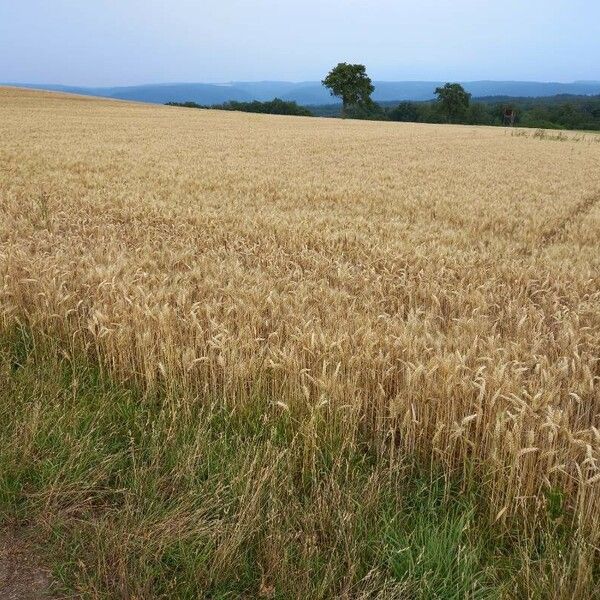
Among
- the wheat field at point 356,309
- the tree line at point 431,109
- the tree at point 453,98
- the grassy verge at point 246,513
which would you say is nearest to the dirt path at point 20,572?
the grassy verge at point 246,513

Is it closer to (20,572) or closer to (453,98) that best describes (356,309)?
(20,572)

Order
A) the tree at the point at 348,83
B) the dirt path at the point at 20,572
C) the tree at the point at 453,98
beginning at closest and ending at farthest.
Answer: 1. the dirt path at the point at 20,572
2. the tree at the point at 348,83
3. the tree at the point at 453,98

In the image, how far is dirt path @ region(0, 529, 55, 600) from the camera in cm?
213

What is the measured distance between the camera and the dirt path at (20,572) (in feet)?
7.00

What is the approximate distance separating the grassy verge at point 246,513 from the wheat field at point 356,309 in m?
0.15

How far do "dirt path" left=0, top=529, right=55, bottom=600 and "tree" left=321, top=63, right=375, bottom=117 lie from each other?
313 ft

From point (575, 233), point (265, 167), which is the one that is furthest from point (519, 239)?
point (265, 167)

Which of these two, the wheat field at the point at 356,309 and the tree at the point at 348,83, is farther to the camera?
the tree at the point at 348,83

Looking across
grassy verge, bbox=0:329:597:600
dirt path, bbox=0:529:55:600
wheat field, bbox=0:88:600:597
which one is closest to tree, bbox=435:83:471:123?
wheat field, bbox=0:88:600:597

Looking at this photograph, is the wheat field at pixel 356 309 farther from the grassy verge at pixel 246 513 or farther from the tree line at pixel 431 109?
the tree line at pixel 431 109

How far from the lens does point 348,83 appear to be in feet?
302

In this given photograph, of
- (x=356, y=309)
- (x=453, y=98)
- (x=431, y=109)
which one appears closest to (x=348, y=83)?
(x=453, y=98)

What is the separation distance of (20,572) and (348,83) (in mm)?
97722

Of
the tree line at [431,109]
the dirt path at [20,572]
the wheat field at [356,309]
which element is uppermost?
the tree line at [431,109]
